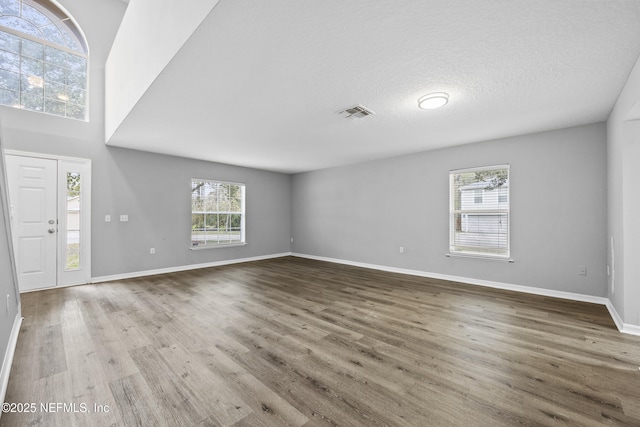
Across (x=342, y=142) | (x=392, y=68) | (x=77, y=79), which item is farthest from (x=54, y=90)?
(x=392, y=68)

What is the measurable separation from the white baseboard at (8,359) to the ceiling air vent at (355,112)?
3.52 meters

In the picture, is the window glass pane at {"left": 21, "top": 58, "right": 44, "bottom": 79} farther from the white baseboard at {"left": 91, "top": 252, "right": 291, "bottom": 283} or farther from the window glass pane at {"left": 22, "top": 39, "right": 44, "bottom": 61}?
the white baseboard at {"left": 91, "top": 252, "right": 291, "bottom": 283}

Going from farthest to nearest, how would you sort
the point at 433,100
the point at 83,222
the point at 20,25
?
the point at 83,222 < the point at 20,25 < the point at 433,100

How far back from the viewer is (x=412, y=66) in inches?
85.4

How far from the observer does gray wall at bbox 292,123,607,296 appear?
3.52 metres

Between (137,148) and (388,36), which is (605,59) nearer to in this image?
(388,36)

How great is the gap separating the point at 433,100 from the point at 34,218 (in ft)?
18.9

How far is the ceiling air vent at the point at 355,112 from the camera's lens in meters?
3.01

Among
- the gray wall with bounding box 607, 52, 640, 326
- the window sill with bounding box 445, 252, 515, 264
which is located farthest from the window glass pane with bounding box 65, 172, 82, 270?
the gray wall with bounding box 607, 52, 640, 326

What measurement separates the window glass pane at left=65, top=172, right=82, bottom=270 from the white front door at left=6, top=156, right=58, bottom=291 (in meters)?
0.15

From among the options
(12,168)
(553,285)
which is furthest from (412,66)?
(12,168)

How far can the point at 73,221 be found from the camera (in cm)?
424

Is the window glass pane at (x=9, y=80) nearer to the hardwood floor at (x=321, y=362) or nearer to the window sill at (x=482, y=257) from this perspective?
the hardwood floor at (x=321, y=362)

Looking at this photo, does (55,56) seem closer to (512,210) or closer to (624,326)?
(512,210)
